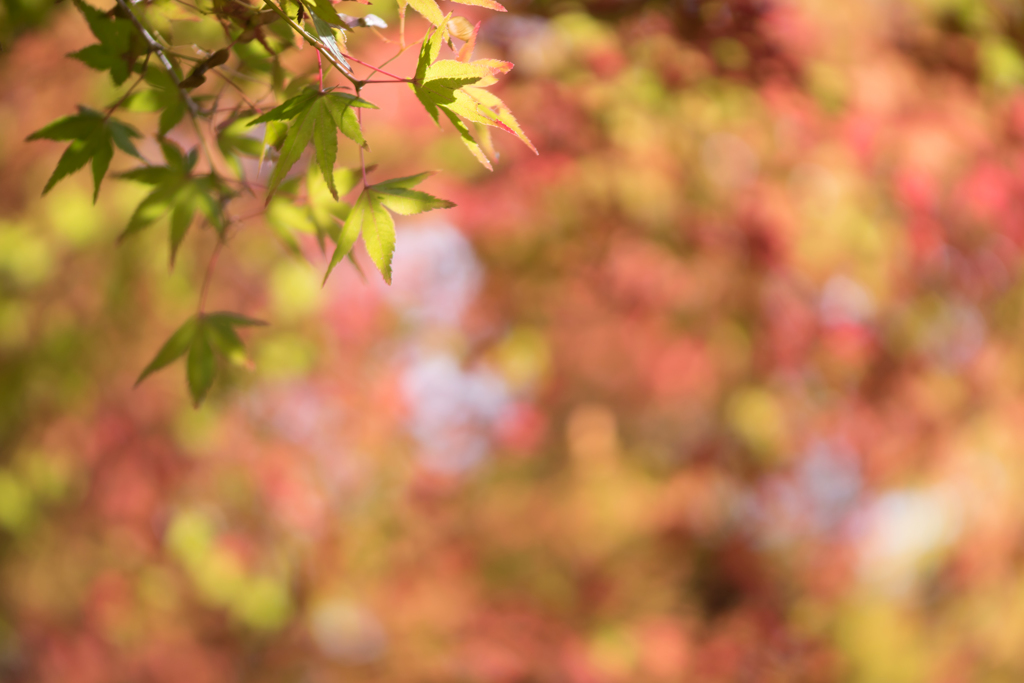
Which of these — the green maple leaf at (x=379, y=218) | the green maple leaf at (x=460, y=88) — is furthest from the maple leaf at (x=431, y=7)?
the green maple leaf at (x=379, y=218)

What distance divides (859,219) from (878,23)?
1.65ft

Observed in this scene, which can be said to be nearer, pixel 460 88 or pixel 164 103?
pixel 460 88

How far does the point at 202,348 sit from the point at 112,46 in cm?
33

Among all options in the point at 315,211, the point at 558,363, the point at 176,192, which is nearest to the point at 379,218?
the point at 315,211

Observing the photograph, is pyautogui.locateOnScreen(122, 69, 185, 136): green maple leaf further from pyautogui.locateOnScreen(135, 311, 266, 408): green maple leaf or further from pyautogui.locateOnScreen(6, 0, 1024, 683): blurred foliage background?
pyautogui.locateOnScreen(6, 0, 1024, 683): blurred foliage background

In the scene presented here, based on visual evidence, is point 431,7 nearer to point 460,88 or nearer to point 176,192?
point 460,88

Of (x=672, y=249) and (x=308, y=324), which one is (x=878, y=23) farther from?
(x=308, y=324)

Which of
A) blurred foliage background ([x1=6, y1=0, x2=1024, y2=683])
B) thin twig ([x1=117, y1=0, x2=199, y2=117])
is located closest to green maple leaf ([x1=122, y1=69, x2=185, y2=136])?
thin twig ([x1=117, y1=0, x2=199, y2=117])

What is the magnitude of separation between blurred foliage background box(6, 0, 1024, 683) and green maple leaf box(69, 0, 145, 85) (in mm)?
713

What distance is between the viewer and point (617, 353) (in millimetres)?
2695

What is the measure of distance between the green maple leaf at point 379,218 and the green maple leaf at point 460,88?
0.07m

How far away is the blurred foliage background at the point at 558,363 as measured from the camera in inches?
70.1

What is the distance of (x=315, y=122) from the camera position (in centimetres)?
58

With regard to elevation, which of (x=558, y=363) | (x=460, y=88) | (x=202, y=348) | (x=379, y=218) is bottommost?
(x=558, y=363)
